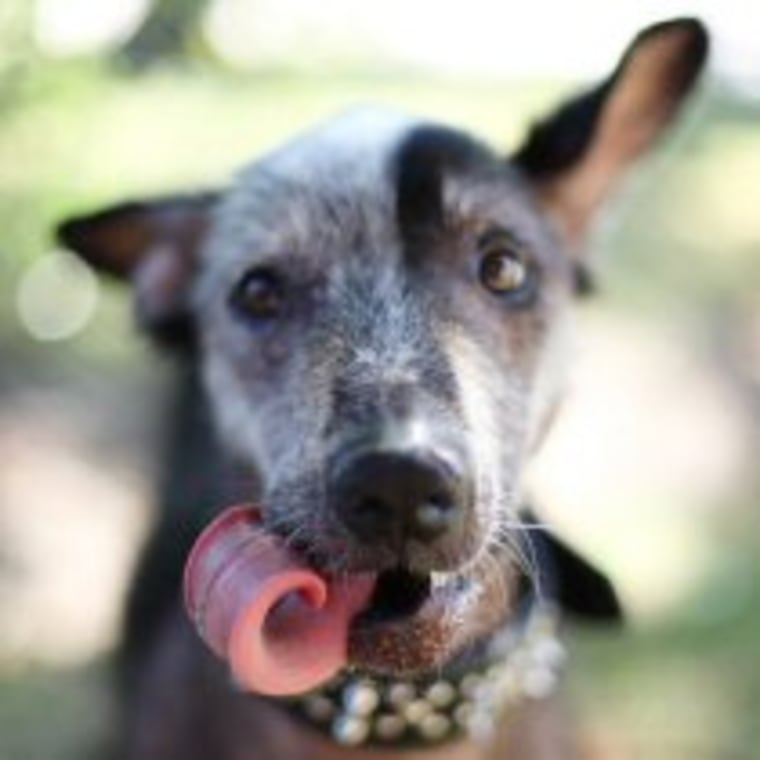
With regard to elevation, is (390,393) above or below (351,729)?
above

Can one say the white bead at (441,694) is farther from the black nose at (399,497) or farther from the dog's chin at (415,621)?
the black nose at (399,497)

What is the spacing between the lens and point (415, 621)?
1.81 m

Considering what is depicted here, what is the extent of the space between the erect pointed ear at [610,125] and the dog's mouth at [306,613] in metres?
0.65

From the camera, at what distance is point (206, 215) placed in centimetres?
253

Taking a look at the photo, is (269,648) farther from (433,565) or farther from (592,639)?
(592,639)

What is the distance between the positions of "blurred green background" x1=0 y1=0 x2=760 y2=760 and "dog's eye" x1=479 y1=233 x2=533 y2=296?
0.21 m

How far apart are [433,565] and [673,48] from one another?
0.75 m

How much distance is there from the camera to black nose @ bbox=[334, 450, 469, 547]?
1.75 metres

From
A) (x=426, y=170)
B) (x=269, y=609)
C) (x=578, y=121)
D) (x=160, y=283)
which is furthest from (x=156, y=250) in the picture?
(x=269, y=609)

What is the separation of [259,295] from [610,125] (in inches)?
17.2

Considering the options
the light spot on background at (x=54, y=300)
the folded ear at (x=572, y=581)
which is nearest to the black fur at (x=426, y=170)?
the folded ear at (x=572, y=581)

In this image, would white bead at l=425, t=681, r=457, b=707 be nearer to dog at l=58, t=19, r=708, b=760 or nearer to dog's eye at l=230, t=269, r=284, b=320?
dog at l=58, t=19, r=708, b=760

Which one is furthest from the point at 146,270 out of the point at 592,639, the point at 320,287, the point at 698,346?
the point at 698,346

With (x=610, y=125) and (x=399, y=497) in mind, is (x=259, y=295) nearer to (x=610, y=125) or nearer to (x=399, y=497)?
(x=610, y=125)
